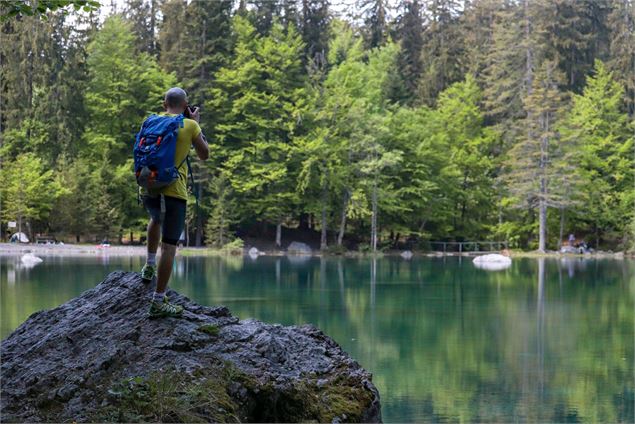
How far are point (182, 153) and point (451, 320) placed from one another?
45.2ft

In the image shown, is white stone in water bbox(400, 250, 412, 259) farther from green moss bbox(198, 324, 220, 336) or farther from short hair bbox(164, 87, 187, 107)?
green moss bbox(198, 324, 220, 336)

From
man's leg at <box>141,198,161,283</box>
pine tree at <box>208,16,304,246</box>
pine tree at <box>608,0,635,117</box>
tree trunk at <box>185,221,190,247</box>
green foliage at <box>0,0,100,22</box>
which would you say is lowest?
tree trunk at <box>185,221,190,247</box>

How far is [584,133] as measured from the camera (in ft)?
152

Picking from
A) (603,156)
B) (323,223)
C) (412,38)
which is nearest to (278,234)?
(323,223)

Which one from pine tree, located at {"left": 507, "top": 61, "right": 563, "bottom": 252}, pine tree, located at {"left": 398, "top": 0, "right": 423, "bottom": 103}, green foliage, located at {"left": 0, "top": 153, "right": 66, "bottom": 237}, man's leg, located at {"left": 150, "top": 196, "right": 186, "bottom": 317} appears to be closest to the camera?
man's leg, located at {"left": 150, "top": 196, "right": 186, "bottom": 317}

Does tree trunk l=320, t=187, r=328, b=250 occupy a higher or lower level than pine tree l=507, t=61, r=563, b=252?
lower

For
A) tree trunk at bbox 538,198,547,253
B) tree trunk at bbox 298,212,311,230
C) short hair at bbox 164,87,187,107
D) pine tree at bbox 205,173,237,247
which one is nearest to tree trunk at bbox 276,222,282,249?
pine tree at bbox 205,173,237,247

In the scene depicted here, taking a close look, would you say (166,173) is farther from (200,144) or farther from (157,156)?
(200,144)

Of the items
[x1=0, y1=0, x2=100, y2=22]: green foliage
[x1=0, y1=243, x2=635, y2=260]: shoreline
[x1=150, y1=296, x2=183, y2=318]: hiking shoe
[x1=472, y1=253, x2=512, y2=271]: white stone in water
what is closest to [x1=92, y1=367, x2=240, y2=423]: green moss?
[x1=150, y1=296, x2=183, y2=318]: hiking shoe

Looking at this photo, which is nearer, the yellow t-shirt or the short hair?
the yellow t-shirt

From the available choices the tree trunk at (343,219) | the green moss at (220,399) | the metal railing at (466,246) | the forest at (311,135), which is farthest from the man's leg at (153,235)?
the metal railing at (466,246)

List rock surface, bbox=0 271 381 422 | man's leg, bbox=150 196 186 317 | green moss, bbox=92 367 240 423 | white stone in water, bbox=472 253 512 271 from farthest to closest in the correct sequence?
1. white stone in water, bbox=472 253 512 271
2. man's leg, bbox=150 196 186 317
3. rock surface, bbox=0 271 381 422
4. green moss, bbox=92 367 240 423

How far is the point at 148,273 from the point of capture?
17.6 ft

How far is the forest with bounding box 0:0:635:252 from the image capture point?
1756 inches
